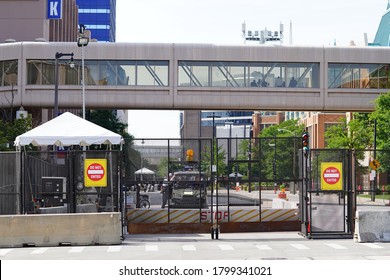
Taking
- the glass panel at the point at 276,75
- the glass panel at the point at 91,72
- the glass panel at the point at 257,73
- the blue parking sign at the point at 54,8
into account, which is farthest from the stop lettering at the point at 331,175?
the blue parking sign at the point at 54,8

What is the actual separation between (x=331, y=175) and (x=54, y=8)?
51.6m

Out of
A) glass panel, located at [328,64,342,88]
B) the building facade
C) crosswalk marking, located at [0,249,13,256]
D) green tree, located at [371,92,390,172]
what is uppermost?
the building facade

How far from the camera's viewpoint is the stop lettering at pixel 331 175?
2819cm

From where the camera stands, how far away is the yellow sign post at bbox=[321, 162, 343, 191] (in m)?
28.2

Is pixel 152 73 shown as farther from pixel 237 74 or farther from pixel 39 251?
pixel 39 251

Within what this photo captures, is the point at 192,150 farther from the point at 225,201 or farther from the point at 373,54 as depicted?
the point at 373,54

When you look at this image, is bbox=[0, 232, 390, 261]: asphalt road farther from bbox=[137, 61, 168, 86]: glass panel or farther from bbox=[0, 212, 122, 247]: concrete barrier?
bbox=[137, 61, 168, 86]: glass panel

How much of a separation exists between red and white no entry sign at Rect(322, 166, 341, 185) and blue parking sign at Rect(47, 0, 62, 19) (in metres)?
50.8

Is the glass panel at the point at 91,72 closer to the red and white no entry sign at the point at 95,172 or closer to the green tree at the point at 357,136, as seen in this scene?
the green tree at the point at 357,136

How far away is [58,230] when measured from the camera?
2559 centimetres

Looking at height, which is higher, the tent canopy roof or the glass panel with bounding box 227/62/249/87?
the glass panel with bounding box 227/62/249/87

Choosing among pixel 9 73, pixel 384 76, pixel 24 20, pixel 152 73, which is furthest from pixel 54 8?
pixel 384 76

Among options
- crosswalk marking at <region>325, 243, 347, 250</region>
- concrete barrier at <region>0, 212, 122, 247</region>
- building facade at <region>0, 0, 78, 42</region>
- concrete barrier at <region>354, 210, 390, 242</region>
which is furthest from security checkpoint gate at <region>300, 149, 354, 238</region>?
building facade at <region>0, 0, 78, 42</region>

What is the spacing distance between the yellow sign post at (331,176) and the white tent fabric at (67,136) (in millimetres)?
7515
